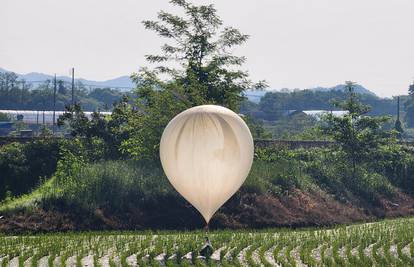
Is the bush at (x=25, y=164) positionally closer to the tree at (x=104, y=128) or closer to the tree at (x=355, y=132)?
the tree at (x=104, y=128)

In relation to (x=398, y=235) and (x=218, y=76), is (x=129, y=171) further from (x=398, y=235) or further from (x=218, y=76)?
(x=398, y=235)

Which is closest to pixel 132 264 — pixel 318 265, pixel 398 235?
pixel 318 265

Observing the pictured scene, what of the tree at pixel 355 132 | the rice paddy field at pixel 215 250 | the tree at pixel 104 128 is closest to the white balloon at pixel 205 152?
the rice paddy field at pixel 215 250

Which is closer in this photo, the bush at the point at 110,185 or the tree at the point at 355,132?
the bush at the point at 110,185

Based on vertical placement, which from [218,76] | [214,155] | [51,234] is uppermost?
[218,76]

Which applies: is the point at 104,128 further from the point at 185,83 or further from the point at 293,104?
the point at 293,104

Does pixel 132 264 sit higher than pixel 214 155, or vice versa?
pixel 214 155

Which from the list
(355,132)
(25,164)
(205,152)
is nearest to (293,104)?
(355,132)
